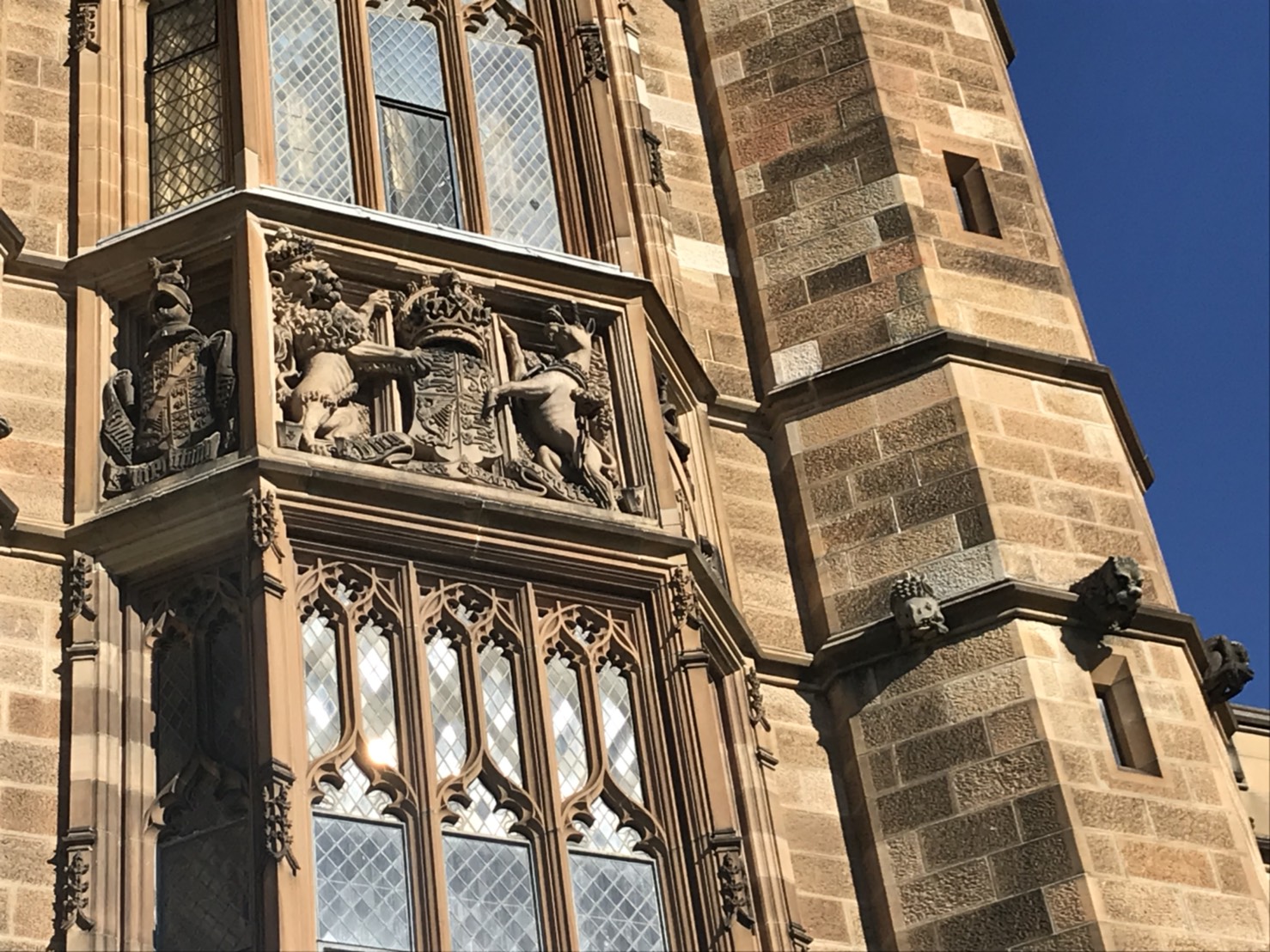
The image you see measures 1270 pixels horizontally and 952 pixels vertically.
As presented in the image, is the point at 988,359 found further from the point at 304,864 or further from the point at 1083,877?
the point at 304,864

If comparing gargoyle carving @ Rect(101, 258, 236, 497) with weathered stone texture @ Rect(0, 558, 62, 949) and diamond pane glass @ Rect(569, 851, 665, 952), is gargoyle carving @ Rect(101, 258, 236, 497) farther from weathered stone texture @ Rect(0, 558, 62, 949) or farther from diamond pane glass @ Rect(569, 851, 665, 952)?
diamond pane glass @ Rect(569, 851, 665, 952)

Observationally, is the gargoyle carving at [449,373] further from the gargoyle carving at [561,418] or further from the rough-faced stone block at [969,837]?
the rough-faced stone block at [969,837]

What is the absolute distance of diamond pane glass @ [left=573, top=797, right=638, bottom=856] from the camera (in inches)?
443

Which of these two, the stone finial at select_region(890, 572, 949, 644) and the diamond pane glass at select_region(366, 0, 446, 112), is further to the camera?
the diamond pane glass at select_region(366, 0, 446, 112)

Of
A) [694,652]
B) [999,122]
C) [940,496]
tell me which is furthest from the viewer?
[999,122]

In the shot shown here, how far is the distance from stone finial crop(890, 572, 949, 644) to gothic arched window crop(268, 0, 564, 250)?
254cm

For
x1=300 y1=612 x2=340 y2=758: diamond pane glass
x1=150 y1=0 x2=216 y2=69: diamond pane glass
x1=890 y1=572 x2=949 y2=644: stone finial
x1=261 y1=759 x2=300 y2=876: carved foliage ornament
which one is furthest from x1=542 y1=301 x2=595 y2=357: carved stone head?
x1=261 y1=759 x2=300 y2=876: carved foliage ornament

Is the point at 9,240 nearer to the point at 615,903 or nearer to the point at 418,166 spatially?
the point at 418,166

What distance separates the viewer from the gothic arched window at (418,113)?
13281mm

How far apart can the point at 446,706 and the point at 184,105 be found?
3.90 meters

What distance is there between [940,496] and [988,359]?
1.00 meters

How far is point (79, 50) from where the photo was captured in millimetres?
13617

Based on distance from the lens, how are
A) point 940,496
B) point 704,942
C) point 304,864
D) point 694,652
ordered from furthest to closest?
1. point 940,496
2. point 694,652
3. point 704,942
4. point 304,864

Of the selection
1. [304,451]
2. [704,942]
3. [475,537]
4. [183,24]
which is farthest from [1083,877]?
[183,24]
